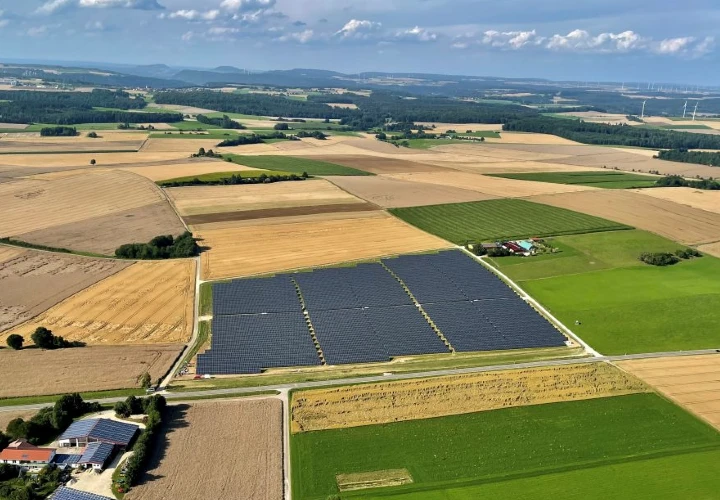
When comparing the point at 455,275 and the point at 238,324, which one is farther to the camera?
the point at 455,275

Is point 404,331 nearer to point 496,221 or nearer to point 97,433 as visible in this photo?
point 97,433

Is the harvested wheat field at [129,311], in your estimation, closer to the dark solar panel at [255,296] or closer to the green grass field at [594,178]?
the dark solar panel at [255,296]

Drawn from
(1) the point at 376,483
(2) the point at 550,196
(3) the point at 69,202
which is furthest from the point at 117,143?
(1) the point at 376,483

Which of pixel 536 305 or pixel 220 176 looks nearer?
pixel 536 305

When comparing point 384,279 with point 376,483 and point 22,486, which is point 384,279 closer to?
point 376,483

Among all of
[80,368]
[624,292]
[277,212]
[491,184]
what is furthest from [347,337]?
[491,184]
